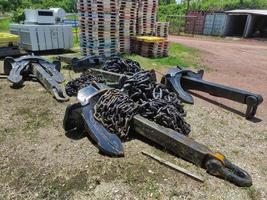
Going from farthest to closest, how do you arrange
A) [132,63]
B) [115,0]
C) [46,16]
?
[46,16], [115,0], [132,63]

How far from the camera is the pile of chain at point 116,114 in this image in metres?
3.20

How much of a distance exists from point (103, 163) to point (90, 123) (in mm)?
524

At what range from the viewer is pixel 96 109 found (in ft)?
10.8

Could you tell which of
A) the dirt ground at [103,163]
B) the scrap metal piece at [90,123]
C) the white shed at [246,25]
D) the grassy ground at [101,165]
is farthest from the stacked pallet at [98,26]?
the white shed at [246,25]

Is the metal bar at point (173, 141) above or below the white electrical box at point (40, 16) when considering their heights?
below

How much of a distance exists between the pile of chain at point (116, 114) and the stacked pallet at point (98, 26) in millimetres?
5779

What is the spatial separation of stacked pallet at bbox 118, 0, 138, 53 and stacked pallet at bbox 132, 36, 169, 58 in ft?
1.17

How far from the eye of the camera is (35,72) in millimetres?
5715

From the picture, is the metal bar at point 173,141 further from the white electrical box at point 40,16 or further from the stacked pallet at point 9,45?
the white electrical box at point 40,16

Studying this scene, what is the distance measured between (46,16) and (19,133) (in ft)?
22.7

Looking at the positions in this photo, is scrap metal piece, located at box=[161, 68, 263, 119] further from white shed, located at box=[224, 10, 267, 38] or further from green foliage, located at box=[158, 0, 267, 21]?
green foliage, located at box=[158, 0, 267, 21]

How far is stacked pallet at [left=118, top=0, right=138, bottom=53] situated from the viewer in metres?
9.23

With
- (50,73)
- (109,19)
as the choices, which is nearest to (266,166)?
(50,73)

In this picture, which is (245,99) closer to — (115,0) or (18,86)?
(18,86)
